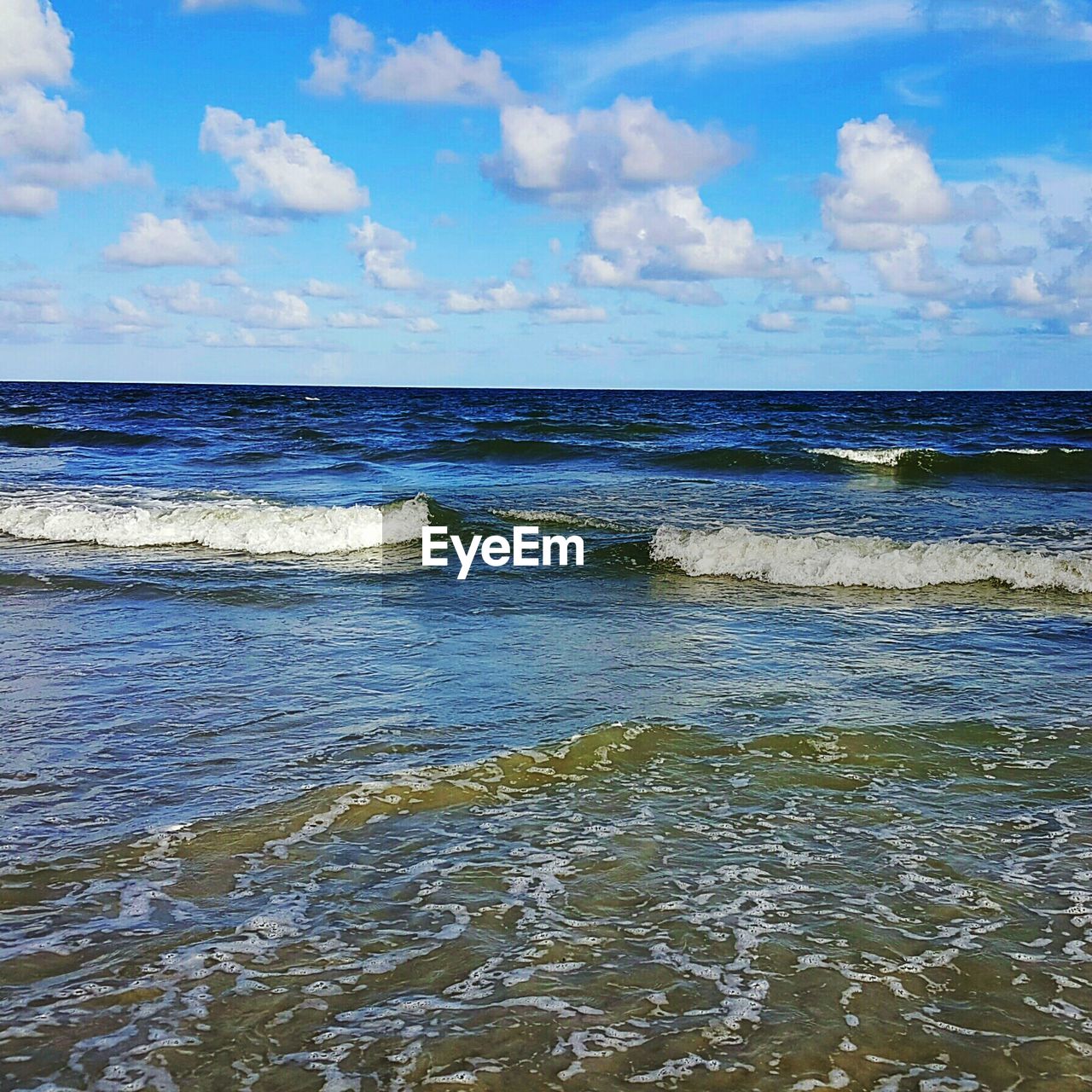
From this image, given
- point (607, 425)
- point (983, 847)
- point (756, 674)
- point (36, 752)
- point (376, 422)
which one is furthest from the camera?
point (376, 422)

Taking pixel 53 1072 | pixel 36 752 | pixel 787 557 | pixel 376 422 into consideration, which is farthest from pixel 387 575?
pixel 376 422

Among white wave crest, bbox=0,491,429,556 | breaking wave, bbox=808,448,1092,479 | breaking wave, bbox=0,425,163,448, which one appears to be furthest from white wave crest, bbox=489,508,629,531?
breaking wave, bbox=0,425,163,448

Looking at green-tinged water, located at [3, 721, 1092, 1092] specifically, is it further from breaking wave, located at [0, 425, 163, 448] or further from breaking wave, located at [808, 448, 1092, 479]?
breaking wave, located at [0, 425, 163, 448]

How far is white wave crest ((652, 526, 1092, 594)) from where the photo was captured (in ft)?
35.5

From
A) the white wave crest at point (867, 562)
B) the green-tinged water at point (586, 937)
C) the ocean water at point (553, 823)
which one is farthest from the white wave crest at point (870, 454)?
the green-tinged water at point (586, 937)

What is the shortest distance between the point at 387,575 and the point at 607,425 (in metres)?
23.6

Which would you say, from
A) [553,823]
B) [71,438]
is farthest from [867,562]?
[71,438]

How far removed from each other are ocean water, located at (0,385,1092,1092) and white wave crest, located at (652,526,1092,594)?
0.06 meters

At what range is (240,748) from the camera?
5.41 meters

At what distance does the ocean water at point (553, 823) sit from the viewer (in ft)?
9.77

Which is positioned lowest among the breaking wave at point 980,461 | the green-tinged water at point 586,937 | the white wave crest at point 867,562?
the green-tinged water at point 586,937

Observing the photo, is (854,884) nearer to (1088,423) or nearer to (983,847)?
(983,847)

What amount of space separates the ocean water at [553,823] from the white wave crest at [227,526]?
1728 millimetres

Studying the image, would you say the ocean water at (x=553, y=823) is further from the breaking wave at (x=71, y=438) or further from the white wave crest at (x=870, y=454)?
the breaking wave at (x=71, y=438)
